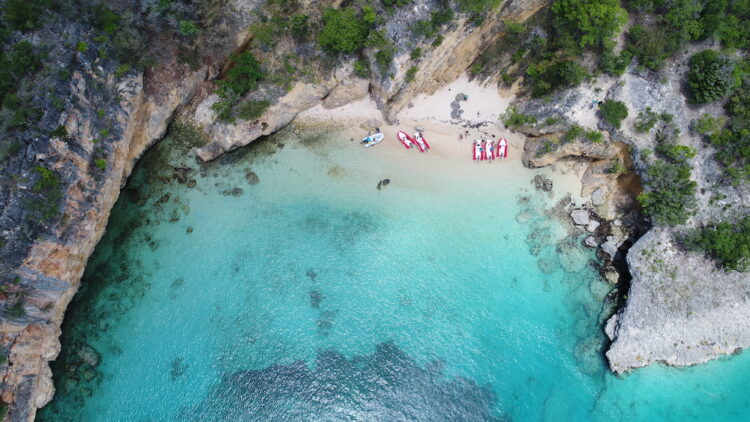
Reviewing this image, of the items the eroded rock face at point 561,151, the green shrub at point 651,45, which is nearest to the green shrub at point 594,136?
the eroded rock face at point 561,151

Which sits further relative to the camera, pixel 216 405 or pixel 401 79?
pixel 401 79

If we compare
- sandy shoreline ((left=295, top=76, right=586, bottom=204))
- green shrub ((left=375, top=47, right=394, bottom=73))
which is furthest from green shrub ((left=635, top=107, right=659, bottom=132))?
green shrub ((left=375, top=47, right=394, bottom=73))

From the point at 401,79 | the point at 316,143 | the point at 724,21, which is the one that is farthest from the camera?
the point at 316,143

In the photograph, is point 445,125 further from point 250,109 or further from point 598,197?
point 250,109

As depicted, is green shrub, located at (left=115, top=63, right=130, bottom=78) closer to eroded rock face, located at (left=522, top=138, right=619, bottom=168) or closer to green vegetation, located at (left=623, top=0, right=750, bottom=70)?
eroded rock face, located at (left=522, top=138, right=619, bottom=168)

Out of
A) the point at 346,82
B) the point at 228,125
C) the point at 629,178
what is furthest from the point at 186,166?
Result: the point at 629,178

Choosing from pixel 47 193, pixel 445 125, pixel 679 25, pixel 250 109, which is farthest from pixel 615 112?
pixel 47 193

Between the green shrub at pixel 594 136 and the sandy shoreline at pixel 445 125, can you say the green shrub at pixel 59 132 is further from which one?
the green shrub at pixel 594 136

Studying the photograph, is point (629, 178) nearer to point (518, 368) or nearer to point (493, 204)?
point (493, 204)
